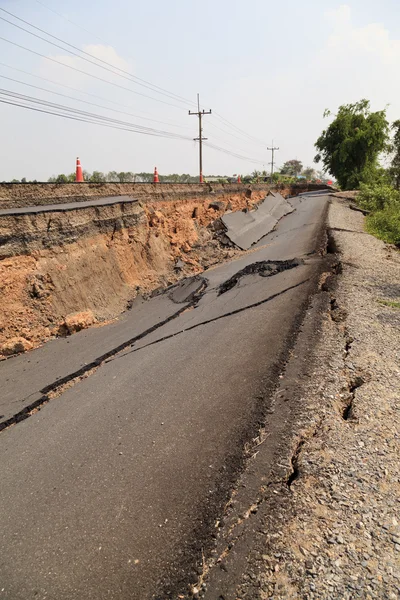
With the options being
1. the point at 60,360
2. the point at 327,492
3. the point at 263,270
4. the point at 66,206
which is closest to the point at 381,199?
the point at 263,270

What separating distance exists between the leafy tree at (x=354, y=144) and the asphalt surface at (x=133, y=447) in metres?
34.9

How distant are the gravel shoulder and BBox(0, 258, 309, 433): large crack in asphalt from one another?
10.2 feet

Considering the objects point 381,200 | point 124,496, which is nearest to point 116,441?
point 124,496

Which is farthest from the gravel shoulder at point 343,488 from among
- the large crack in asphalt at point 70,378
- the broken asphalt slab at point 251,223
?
the broken asphalt slab at point 251,223

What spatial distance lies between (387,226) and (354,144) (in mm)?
25255

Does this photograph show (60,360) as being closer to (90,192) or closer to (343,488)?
(343,488)

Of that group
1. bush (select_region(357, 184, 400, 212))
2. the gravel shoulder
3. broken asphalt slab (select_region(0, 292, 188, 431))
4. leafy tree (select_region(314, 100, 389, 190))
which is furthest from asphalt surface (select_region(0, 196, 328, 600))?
leafy tree (select_region(314, 100, 389, 190))

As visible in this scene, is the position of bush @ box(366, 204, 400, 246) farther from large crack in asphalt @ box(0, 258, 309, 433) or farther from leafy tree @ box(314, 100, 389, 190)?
leafy tree @ box(314, 100, 389, 190)

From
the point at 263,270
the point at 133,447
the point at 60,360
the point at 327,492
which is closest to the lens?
the point at 327,492

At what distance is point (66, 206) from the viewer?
343 inches

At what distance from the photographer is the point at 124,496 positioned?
328 cm

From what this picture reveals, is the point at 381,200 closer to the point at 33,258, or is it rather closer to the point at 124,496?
the point at 33,258

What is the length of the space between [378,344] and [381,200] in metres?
19.9

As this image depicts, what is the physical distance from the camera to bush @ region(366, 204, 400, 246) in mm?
13930
